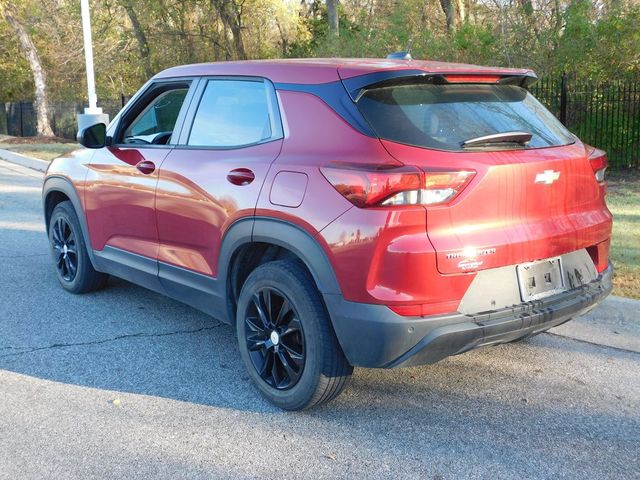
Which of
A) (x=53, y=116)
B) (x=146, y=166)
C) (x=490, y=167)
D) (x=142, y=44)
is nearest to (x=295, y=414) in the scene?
(x=490, y=167)

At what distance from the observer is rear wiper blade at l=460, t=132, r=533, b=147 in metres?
3.56

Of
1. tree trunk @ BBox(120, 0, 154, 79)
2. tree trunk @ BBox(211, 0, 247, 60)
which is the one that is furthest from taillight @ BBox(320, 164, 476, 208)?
tree trunk @ BBox(120, 0, 154, 79)

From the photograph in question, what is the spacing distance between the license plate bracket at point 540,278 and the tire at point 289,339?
0.96 m

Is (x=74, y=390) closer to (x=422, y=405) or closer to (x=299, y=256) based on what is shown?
(x=299, y=256)

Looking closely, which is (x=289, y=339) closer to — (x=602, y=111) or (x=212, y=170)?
(x=212, y=170)

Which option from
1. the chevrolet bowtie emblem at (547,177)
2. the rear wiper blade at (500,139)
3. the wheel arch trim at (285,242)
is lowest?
the wheel arch trim at (285,242)

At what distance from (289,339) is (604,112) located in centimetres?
1059

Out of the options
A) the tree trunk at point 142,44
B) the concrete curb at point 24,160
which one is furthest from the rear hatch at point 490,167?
the tree trunk at point 142,44

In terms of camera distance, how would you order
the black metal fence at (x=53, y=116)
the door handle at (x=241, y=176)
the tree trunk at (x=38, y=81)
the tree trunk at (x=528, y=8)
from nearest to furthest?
the door handle at (x=241, y=176), the tree trunk at (x=528, y=8), the black metal fence at (x=53, y=116), the tree trunk at (x=38, y=81)

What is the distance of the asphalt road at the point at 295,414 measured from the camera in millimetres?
3389

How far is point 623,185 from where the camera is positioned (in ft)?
37.3

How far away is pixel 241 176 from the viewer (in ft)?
13.1

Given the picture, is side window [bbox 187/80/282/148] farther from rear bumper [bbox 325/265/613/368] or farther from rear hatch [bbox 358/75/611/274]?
rear bumper [bbox 325/265/613/368]

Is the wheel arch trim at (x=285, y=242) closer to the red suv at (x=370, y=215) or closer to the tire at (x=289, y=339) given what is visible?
the red suv at (x=370, y=215)
